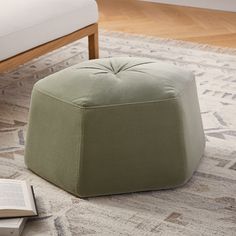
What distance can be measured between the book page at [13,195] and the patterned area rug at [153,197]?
0.28 feet

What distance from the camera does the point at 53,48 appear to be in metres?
3.43

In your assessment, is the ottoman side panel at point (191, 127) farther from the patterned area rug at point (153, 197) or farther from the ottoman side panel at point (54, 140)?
the ottoman side panel at point (54, 140)

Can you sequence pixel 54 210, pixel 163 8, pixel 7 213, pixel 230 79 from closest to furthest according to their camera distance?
pixel 7 213
pixel 54 210
pixel 230 79
pixel 163 8

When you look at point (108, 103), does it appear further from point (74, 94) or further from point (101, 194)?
point (101, 194)

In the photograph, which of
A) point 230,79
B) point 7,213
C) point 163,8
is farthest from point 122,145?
point 163,8

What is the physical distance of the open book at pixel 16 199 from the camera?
204cm

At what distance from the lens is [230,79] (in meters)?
3.64

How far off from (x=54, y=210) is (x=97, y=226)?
194 mm

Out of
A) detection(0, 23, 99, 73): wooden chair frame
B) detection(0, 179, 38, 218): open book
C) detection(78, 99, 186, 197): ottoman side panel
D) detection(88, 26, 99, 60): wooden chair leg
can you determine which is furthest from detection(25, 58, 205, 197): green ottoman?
detection(88, 26, 99, 60): wooden chair leg

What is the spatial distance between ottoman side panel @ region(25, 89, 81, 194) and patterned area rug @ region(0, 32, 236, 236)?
6 cm

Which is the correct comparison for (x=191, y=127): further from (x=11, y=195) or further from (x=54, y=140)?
(x=11, y=195)

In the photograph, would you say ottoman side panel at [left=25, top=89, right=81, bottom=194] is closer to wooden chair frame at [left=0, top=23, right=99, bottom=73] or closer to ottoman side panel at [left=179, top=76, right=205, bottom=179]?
ottoman side panel at [left=179, top=76, right=205, bottom=179]

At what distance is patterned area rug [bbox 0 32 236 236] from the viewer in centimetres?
211

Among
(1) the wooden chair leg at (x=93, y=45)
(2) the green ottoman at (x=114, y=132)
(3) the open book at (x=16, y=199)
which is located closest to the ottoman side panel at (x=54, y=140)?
(2) the green ottoman at (x=114, y=132)
